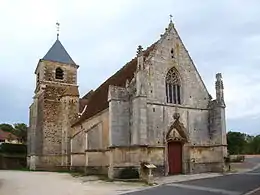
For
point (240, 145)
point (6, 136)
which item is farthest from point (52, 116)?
point (240, 145)

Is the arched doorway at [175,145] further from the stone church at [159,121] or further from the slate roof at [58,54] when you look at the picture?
the slate roof at [58,54]

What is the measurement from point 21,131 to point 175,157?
156 feet

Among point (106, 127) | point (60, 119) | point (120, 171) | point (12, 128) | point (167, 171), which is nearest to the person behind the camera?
point (120, 171)

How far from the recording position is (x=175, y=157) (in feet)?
74.5

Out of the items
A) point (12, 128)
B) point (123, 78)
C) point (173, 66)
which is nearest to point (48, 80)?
point (123, 78)

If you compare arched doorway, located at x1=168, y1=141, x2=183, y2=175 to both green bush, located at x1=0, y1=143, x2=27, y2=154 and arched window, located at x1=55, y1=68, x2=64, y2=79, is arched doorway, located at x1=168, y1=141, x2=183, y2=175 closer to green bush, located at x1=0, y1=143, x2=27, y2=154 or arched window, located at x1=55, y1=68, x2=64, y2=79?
arched window, located at x1=55, y1=68, x2=64, y2=79

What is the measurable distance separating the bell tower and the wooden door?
1321 centimetres

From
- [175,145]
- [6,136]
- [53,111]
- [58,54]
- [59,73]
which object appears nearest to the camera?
[175,145]

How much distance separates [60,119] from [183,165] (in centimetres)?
1567

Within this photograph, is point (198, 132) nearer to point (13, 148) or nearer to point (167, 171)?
point (167, 171)

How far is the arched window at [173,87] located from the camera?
23270 millimetres

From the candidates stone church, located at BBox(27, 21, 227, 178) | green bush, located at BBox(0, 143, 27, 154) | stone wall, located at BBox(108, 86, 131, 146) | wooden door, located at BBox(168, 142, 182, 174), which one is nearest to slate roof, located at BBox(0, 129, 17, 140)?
green bush, located at BBox(0, 143, 27, 154)

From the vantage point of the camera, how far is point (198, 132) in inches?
941

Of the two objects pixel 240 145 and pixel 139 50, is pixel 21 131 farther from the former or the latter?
pixel 139 50
